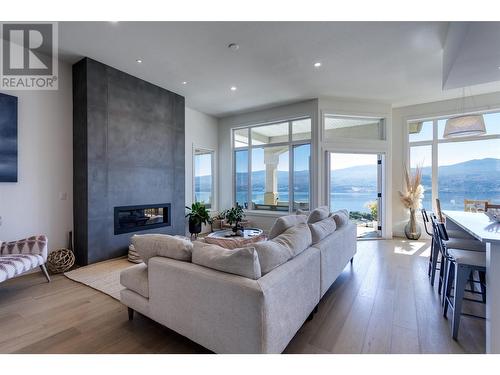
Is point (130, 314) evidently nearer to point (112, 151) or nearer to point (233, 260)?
point (233, 260)

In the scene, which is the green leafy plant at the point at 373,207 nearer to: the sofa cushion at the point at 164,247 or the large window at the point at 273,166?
the large window at the point at 273,166

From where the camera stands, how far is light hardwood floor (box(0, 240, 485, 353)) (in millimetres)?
1771

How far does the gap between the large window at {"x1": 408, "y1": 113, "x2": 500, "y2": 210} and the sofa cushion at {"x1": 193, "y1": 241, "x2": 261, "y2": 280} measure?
5.49 m

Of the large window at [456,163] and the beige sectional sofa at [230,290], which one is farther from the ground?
the large window at [456,163]

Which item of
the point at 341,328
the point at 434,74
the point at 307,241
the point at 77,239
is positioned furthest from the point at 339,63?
the point at 77,239

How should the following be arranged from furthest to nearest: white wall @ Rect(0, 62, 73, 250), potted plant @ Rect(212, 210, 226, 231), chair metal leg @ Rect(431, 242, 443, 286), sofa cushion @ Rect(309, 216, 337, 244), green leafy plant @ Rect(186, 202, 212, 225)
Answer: potted plant @ Rect(212, 210, 226, 231), green leafy plant @ Rect(186, 202, 212, 225), white wall @ Rect(0, 62, 73, 250), chair metal leg @ Rect(431, 242, 443, 286), sofa cushion @ Rect(309, 216, 337, 244)

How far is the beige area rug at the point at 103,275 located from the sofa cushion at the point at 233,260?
5.07 feet

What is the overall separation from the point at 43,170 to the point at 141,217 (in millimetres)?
1588

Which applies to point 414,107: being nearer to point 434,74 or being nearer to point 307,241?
point 434,74

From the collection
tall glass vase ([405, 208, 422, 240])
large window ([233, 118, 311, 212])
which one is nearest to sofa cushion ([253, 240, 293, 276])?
large window ([233, 118, 311, 212])

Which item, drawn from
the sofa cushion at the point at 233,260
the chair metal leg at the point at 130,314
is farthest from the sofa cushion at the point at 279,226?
the chair metal leg at the point at 130,314

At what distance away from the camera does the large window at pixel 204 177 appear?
611 cm

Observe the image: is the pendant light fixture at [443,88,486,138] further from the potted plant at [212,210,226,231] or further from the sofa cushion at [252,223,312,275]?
the potted plant at [212,210,226,231]
